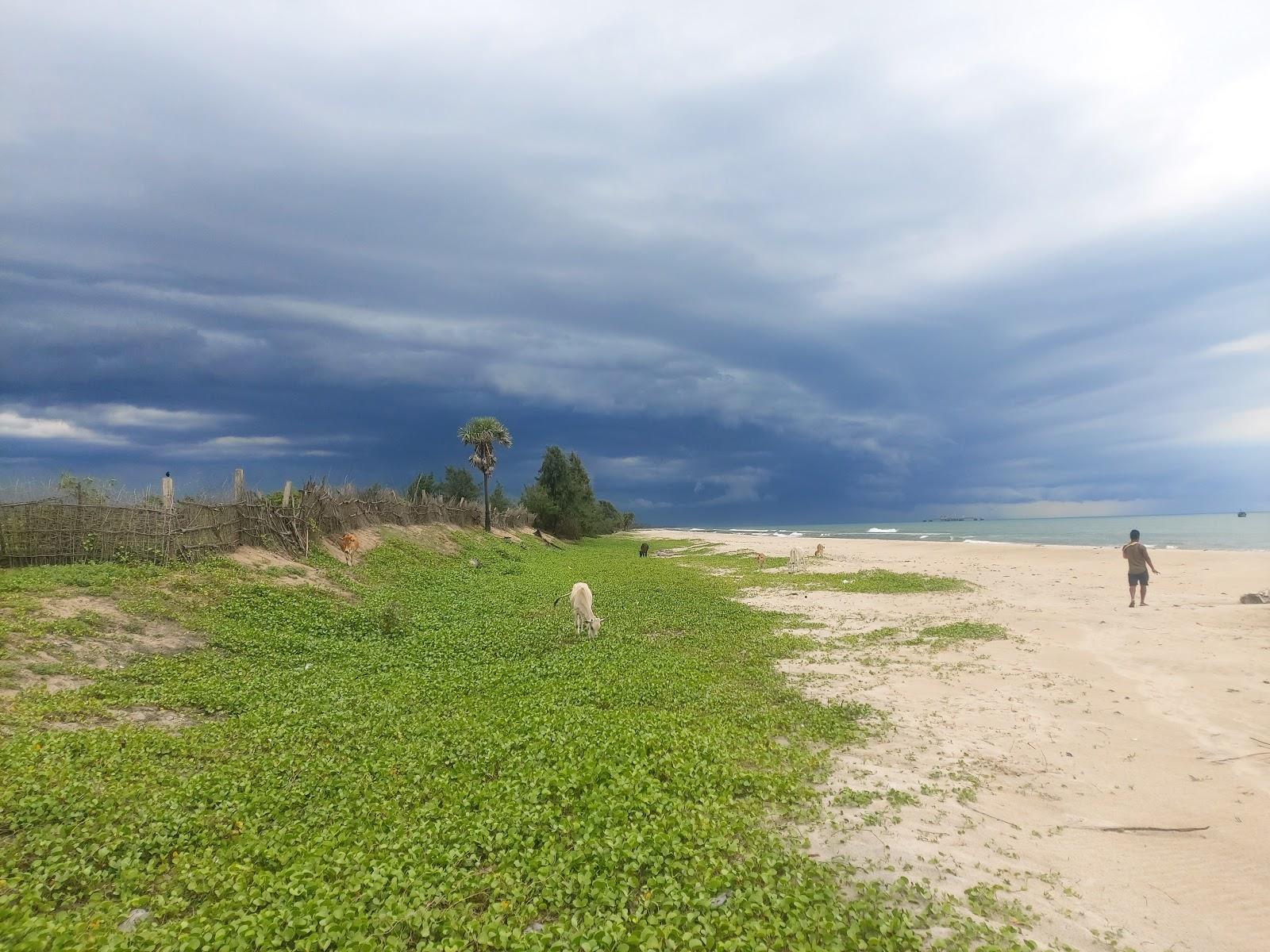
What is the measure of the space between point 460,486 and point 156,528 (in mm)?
52058

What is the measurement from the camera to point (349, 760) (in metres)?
8.59

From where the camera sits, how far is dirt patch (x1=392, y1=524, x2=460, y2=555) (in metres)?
36.5

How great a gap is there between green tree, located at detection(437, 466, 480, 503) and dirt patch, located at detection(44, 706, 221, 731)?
58.8 metres

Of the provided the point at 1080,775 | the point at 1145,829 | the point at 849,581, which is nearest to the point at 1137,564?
the point at 849,581

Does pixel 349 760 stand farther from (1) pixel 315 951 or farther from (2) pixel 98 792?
(1) pixel 315 951

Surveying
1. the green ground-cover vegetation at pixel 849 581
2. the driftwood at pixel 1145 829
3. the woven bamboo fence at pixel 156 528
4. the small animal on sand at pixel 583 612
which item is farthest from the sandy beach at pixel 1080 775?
the woven bamboo fence at pixel 156 528

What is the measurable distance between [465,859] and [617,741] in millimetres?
2915

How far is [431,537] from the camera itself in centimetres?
3894

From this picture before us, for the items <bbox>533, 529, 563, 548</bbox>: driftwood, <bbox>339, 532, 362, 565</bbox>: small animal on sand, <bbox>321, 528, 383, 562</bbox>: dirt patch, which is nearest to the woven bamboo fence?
<bbox>321, 528, 383, 562</bbox>: dirt patch

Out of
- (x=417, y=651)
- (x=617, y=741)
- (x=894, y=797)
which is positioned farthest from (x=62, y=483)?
(x=894, y=797)

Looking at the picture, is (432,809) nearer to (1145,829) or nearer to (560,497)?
(1145,829)

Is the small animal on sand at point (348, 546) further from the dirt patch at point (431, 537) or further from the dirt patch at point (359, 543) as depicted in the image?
the dirt patch at point (431, 537)

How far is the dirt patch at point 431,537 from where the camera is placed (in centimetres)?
3653

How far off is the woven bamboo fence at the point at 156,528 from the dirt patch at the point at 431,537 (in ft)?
24.7
